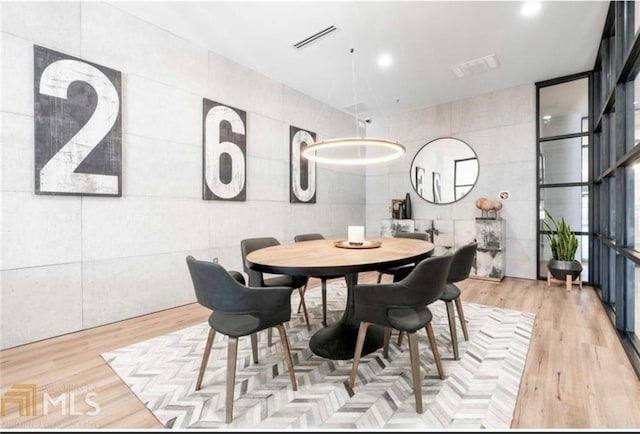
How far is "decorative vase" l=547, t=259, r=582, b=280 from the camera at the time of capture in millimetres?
3809

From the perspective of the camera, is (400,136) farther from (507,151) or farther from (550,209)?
(550,209)

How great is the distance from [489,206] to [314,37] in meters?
3.51

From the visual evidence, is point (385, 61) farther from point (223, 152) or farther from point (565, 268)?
point (565, 268)

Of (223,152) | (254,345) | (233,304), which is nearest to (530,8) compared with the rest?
(223,152)

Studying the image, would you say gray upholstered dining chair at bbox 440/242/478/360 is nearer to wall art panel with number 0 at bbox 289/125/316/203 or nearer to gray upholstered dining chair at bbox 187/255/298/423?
gray upholstered dining chair at bbox 187/255/298/423

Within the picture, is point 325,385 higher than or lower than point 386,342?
lower

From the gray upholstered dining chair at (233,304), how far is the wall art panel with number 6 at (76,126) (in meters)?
1.79

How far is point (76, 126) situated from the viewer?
2.52 metres

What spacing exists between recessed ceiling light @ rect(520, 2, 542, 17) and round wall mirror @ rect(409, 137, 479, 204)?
2.36 m

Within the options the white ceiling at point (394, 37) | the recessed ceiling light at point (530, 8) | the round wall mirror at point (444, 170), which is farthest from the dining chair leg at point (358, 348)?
the round wall mirror at point (444, 170)

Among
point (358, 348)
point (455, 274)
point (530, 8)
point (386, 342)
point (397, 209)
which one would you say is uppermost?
point (530, 8)

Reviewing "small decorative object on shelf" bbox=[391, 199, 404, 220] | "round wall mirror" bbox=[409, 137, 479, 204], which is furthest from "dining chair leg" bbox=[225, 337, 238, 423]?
"round wall mirror" bbox=[409, 137, 479, 204]

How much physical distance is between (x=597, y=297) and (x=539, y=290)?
22.3 inches

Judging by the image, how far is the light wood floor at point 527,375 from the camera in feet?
4.94
